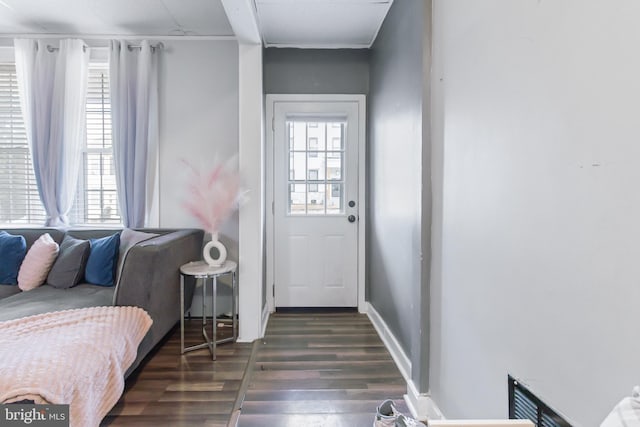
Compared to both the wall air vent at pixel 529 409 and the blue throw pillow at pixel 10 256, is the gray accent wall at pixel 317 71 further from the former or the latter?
the wall air vent at pixel 529 409

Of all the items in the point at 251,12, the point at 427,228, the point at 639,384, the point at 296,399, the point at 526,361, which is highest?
the point at 251,12

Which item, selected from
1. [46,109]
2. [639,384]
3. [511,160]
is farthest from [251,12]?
[639,384]

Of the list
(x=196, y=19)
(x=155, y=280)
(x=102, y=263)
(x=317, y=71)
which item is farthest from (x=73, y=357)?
(x=317, y=71)

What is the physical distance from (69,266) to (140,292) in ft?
2.56

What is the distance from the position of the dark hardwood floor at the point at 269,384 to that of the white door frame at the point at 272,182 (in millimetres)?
578

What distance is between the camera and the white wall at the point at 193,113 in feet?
10.5

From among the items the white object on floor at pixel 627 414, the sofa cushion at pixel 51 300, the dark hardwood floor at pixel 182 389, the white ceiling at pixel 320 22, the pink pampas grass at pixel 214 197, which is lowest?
the dark hardwood floor at pixel 182 389

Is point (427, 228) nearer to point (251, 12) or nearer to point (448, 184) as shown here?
point (448, 184)

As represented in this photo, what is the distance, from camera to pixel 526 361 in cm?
105

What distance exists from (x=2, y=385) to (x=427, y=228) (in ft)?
6.03

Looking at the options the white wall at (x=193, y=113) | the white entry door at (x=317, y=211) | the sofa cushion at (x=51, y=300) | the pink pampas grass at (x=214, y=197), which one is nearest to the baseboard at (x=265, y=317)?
the white entry door at (x=317, y=211)

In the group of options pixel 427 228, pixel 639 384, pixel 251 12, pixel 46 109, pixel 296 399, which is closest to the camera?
pixel 639 384

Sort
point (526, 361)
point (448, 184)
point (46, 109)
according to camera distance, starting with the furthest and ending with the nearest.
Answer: point (46, 109)
point (448, 184)
point (526, 361)

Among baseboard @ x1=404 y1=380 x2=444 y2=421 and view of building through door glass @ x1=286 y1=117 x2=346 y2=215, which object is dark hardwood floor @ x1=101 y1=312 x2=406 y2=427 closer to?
baseboard @ x1=404 y1=380 x2=444 y2=421
